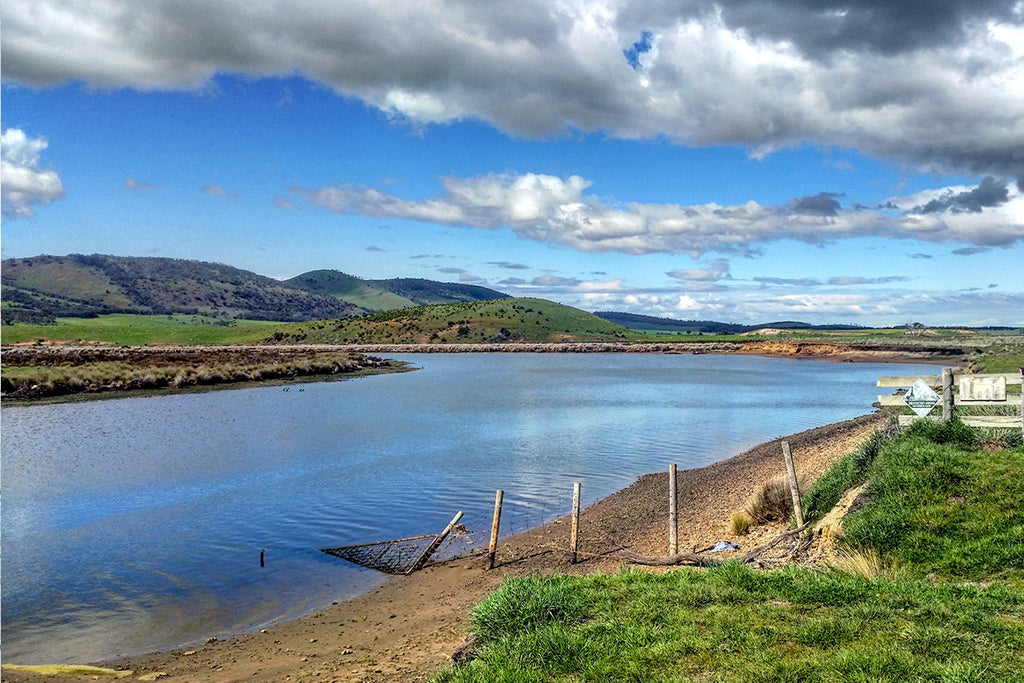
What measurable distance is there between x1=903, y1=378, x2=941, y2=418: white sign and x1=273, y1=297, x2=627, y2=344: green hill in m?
148

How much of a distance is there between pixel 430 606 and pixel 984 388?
40.8ft

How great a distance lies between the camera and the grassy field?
22.3ft

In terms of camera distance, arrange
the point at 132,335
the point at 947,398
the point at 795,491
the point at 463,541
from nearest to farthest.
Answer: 1. the point at 795,491
2. the point at 947,398
3. the point at 463,541
4. the point at 132,335

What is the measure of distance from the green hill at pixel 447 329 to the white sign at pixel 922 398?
484 ft

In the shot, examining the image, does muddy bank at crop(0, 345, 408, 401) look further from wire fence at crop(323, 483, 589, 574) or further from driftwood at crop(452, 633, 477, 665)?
driftwood at crop(452, 633, 477, 665)

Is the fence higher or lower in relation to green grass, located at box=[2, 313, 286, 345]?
lower

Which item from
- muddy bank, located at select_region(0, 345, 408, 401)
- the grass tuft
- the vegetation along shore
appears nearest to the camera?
the vegetation along shore

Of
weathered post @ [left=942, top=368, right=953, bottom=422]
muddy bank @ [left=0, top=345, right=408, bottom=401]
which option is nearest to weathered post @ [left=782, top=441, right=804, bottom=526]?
weathered post @ [left=942, top=368, right=953, bottom=422]

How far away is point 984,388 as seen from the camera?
48.3 feet

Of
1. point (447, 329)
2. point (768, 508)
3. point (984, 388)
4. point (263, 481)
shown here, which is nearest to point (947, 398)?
point (984, 388)

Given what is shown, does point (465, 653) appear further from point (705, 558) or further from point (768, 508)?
point (768, 508)

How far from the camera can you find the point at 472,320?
18100 cm

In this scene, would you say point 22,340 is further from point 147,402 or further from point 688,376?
point 688,376

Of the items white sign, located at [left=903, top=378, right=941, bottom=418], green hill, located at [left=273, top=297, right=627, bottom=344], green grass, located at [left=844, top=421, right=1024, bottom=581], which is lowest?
green grass, located at [left=844, top=421, right=1024, bottom=581]
